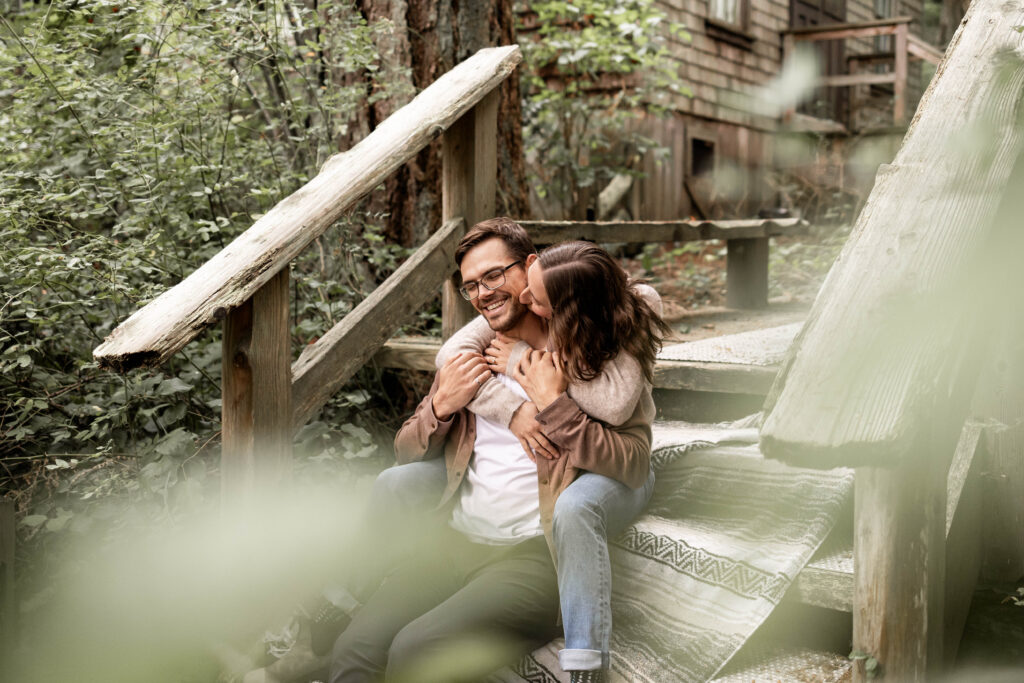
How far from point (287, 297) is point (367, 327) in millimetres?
477

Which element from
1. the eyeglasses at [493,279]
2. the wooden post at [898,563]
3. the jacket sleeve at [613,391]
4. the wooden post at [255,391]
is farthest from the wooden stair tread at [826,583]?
the wooden post at [255,391]

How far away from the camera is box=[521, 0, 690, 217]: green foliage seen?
7340 millimetres

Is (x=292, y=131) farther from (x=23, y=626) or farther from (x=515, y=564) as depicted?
(x=515, y=564)

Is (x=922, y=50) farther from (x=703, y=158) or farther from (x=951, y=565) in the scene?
Result: (x=951, y=565)

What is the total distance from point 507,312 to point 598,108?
667 centimetres

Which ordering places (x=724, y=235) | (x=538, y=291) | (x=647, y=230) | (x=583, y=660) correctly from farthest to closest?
(x=724, y=235) < (x=647, y=230) < (x=538, y=291) < (x=583, y=660)

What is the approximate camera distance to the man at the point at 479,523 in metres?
2.11

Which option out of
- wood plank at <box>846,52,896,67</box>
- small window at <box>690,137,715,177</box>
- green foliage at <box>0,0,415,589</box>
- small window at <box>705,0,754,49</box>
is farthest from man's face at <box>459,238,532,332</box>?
wood plank at <box>846,52,896,67</box>

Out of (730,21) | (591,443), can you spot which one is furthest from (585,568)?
(730,21)

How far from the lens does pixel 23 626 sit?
9.69ft

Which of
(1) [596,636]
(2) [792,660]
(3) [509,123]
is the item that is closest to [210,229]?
(3) [509,123]

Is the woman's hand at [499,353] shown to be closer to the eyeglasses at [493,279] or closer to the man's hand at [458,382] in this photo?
the man's hand at [458,382]

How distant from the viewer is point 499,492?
2373 mm

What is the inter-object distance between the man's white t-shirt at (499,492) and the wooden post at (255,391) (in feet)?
1.72
